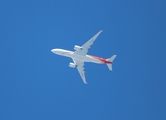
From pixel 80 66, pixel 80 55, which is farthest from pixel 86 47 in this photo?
pixel 80 66

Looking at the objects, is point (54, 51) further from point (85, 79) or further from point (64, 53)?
point (85, 79)

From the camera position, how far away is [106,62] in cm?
8725

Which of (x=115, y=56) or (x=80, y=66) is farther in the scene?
(x=80, y=66)

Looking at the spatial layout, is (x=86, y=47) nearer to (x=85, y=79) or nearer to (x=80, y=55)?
(x=80, y=55)

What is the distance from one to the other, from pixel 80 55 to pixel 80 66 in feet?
20.1

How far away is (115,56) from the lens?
86.9 m

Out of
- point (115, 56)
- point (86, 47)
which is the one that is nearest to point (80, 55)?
point (86, 47)

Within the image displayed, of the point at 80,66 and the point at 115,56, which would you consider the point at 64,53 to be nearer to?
the point at 80,66

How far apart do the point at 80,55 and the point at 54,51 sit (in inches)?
314

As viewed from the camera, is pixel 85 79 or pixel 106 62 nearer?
pixel 106 62

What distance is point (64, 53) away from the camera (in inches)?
3533

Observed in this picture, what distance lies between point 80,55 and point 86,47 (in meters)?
3.11

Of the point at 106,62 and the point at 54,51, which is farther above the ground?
the point at 54,51

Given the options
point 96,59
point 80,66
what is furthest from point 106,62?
point 80,66
